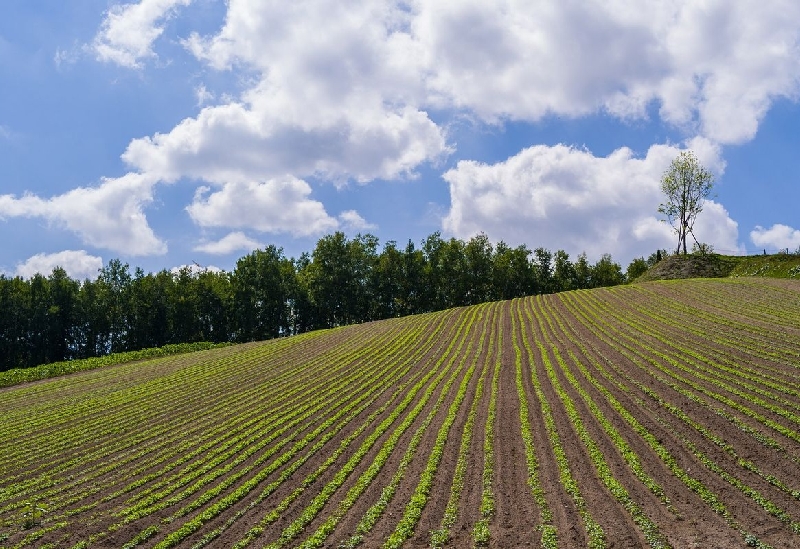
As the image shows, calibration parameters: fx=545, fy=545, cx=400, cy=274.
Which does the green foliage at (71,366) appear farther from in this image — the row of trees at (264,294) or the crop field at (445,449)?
the row of trees at (264,294)

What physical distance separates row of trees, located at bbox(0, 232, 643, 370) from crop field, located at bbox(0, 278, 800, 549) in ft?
169

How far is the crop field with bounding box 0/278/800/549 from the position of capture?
1568 cm

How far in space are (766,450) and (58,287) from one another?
95698 millimetres

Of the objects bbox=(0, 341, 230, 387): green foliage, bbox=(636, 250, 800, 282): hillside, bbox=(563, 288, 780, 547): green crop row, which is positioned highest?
bbox=(636, 250, 800, 282): hillside

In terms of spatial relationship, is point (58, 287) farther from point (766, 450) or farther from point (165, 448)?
point (766, 450)

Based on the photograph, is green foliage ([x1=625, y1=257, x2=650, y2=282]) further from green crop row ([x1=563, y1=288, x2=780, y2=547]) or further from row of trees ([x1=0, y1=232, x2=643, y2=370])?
green crop row ([x1=563, y1=288, x2=780, y2=547])

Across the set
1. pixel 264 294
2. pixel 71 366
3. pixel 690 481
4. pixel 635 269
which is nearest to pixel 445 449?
pixel 690 481

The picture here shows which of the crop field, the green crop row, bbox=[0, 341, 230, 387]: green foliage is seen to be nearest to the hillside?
the crop field

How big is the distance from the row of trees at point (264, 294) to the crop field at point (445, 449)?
169 ft

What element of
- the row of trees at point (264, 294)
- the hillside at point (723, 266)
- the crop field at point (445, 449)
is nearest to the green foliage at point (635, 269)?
the row of trees at point (264, 294)

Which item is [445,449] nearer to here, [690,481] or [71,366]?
[690,481]

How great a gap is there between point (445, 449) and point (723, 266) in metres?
66.3

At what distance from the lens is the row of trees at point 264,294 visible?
280ft

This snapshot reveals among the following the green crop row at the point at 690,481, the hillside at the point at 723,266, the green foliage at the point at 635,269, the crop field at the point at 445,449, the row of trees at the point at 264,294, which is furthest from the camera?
the green foliage at the point at 635,269
